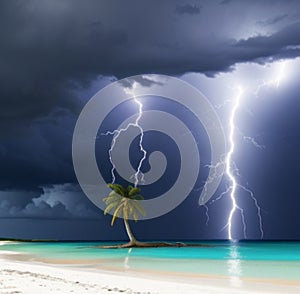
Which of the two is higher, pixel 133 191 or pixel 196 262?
pixel 133 191

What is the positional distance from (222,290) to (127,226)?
163 feet

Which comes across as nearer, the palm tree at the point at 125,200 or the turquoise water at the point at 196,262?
the turquoise water at the point at 196,262

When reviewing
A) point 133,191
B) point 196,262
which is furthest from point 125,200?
point 196,262

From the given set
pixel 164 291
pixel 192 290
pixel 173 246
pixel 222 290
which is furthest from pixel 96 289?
pixel 173 246

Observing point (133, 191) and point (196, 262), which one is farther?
point (133, 191)

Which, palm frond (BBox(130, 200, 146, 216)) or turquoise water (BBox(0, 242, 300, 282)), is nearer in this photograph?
turquoise water (BBox(0, 242, 300, 282))

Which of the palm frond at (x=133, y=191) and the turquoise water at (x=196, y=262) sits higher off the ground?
the palm frond at (x=133, y=191)

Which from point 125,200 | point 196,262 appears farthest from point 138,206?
point 196,262

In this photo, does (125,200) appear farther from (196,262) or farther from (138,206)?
(196,262)

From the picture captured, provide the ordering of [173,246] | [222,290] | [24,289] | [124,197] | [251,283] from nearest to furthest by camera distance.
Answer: [24,289] < [222,290] < [251,283] < [124,197] < [173,246]

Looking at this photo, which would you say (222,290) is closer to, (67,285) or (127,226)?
(67,285)

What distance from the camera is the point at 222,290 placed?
53.4 ft

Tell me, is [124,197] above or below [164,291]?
above

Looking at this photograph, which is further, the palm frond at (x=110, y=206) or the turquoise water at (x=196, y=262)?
the palm frond at (x=110, y=206)
